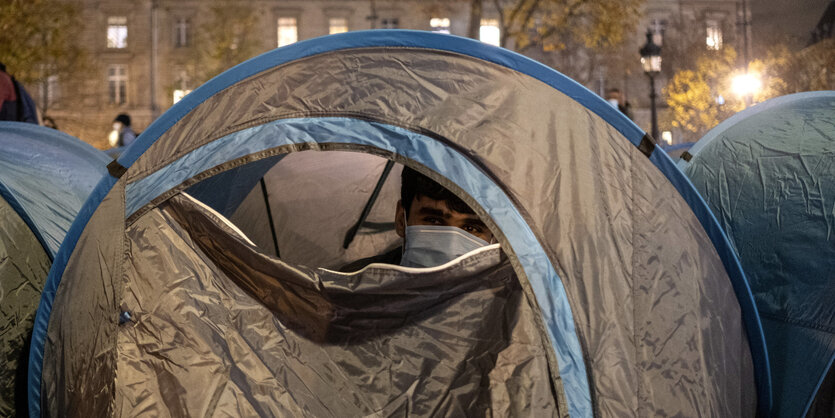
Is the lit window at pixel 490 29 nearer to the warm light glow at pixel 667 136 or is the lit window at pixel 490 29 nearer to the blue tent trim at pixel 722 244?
the warm light glow at pixel 667 136

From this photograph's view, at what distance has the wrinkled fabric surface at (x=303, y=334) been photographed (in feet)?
8.41

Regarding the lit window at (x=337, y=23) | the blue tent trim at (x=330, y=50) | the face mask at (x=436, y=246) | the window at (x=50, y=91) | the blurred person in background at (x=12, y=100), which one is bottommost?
the face mask at (x=436, y=246)

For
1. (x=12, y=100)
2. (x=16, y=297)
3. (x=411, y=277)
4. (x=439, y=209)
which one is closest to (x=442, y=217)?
(x=439, y=209)

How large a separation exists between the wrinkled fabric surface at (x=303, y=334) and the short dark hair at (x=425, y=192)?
2.52 feet

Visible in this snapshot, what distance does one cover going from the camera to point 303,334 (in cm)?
269

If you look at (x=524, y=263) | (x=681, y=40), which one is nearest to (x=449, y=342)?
(x=524, y=263)

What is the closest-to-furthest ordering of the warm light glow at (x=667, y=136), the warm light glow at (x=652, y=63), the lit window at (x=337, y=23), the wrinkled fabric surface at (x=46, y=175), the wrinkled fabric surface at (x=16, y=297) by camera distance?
the wrinkled fabric surface at (x=16, y=297), the wrinkled fabric surface at (x=46, y=175), the warm light glow at (x=652, y=63), the lit window at (x=337, y=23), the warm light glow at (x=667, y=136)

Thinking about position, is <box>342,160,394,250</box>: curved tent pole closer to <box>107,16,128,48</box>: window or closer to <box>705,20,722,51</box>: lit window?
<box>107,16,128,48</box>: window

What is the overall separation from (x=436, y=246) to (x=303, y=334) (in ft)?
2.04

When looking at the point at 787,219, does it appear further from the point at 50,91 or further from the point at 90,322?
the point at 50,91

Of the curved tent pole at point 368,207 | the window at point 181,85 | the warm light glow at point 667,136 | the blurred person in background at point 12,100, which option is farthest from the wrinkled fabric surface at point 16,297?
the warm light glow at point 667,136

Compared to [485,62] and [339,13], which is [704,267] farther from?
[339,13]

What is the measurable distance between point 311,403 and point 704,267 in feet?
4.75

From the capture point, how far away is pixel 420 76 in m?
2.58
